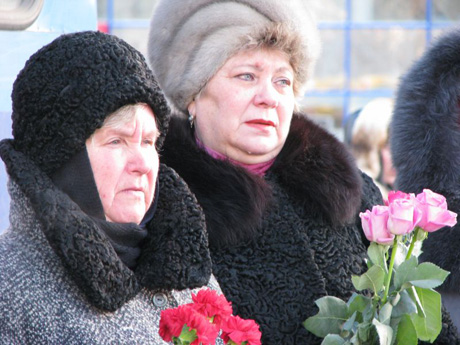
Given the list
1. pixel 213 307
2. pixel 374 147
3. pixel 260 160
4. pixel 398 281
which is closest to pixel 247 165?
pixel 260 160

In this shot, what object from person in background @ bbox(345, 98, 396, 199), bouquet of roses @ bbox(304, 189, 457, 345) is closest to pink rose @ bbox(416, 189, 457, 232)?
bouquet of roses @ bbox(304, 189, 457, 345)

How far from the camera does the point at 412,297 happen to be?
2.17 meters

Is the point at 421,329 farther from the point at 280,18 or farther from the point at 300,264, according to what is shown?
the point at 280,18

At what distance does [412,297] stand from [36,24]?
5.33 feet

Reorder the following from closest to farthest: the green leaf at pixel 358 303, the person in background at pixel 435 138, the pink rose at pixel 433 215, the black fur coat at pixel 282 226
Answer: the pink rose at pixel 433 215, the green leaf at pixel 358 303, the black fur coat at pixel 282 226, the person in background at pixel 435 138

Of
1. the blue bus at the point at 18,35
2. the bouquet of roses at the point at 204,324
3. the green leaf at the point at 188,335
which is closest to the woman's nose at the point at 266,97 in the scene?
the blue bus at the point at 18,35

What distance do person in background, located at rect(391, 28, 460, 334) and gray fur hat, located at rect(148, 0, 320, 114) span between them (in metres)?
0.59

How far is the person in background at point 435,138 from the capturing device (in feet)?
10.3

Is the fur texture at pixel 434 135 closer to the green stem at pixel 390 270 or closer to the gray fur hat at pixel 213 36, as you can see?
the gray fur hat at pixel 213 36

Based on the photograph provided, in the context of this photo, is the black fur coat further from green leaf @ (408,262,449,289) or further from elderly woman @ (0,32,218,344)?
green leaf @ (408,262,449,289)

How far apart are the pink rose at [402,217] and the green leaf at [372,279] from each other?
13 cm

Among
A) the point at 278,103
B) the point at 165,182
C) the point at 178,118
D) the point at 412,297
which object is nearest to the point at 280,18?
the point at 278,103

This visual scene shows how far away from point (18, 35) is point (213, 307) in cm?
151

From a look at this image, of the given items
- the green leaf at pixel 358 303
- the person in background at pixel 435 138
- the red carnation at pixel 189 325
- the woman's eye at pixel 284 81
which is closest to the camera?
the red carnation at pixel 189 325
